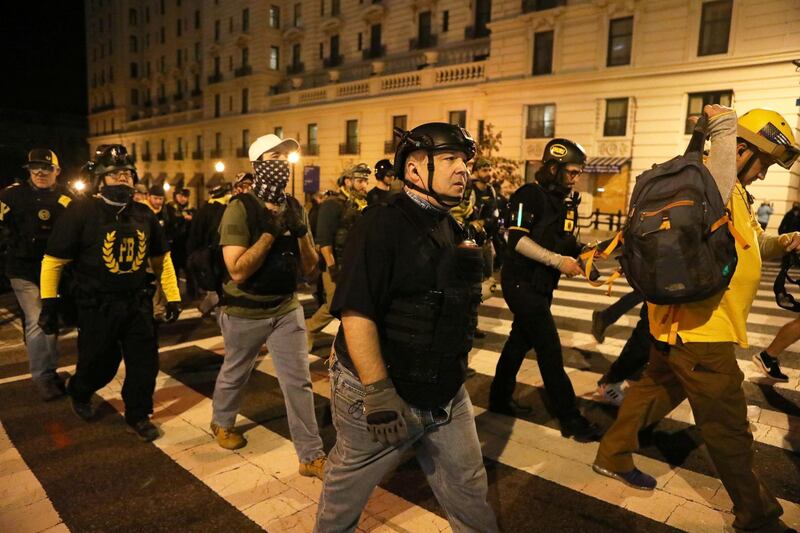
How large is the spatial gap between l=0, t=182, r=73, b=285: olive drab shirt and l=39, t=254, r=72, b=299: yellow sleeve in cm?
132

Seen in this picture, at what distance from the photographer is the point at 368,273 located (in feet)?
6.80

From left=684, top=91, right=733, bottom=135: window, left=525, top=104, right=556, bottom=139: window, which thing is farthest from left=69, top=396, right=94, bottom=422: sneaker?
left=525, top=104, right=556, bottom=139: window

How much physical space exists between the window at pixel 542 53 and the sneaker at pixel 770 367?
75.7 feet

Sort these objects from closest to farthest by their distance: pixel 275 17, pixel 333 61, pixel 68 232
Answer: pixel 68 232 < pixel 333 61 < pixel 275 17

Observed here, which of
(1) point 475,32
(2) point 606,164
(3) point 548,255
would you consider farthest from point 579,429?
(1) point 475,32

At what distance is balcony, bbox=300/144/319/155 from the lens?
37031 millimetres

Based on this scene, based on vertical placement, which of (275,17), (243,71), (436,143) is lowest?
(436,143)

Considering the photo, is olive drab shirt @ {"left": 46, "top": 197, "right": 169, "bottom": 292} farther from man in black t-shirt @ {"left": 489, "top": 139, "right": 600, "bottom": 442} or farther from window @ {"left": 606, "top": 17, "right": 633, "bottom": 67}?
window @ {"left": 606, "top": 17, "right": 633, "bottom": 67}

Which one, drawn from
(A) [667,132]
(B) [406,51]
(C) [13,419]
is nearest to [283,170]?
(C) [13,419]

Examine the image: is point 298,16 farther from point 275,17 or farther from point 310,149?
point 310,149

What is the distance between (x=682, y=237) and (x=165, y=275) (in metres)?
3.75

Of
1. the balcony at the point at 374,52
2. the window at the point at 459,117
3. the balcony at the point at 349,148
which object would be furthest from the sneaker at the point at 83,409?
the balcony at the point at 374,52

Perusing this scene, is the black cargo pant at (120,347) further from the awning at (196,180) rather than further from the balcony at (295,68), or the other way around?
the awning at (196,180)

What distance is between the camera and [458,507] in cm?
225
